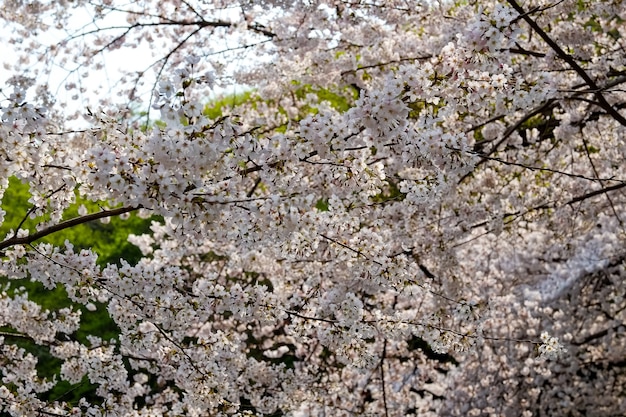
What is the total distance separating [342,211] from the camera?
418 centimetres

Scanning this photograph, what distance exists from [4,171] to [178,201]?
1155 millimetres

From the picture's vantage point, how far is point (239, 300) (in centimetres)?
418

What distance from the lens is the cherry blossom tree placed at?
118 inches

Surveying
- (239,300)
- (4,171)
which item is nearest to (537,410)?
(239,300)

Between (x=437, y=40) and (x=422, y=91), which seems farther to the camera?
(x=437, y=40)

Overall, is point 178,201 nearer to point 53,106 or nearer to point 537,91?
point 537,91

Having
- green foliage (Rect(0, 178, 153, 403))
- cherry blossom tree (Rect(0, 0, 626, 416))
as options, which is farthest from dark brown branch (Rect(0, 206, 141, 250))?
green foliage (Rect(0, 178, 153, 403))

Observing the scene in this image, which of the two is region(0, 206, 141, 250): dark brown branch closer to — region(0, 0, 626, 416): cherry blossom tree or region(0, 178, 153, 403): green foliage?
region(0, 0, 626, 416): cherry blossom tree

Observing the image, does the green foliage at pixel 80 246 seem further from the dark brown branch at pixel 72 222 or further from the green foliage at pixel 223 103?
the dark brown branch at pixel 72 222

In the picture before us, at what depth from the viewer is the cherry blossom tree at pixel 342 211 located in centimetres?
300

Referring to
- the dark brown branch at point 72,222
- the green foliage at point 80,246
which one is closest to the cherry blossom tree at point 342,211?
the dark brown branch at point 72,222

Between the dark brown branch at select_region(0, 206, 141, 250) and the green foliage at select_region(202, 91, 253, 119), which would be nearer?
the dark brown branch at select_region(0, 206, 141, 250)

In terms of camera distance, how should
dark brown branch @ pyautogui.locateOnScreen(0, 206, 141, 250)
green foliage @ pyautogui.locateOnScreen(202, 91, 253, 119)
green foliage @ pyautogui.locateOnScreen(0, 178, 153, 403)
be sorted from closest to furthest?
dark brown branch @ pyautogui.locateOnScreen(0, 206, 141, 250) → green foliage @ pyautogui.locateOnScreen(202, 91, 253, 119) → green foliage @ pyautogui.locateOnScreen(0, 178, 153, 403)

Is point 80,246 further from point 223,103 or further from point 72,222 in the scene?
point 72,222
